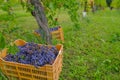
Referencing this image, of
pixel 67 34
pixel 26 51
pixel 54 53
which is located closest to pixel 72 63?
pixel 54 53

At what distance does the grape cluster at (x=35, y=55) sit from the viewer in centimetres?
312

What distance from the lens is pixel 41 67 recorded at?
3010 mm

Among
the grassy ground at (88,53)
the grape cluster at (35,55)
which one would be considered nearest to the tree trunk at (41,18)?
the grassy ground at (88,53)

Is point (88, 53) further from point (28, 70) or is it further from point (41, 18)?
point (28, 70)

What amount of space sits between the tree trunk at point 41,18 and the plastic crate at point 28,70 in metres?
0.96

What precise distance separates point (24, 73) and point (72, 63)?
117 cm

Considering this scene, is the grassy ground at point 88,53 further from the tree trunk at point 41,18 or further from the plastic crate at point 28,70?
the plastic crate at point 28,70

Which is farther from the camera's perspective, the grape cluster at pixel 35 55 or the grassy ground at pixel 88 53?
the grassy ground at pixel 88 53

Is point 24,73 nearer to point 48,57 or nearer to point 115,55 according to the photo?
point 48,57

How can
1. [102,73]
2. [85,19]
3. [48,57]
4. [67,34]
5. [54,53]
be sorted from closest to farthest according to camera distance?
[48,57]
[54,53]
[102,73]
[67,34]
[85,19]

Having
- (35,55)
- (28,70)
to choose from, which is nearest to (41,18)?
(35,55)

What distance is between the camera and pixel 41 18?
4.05 metres

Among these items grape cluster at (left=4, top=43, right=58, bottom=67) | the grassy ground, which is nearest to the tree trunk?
the grassy ground

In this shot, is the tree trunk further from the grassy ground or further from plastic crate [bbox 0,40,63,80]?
plastic crate [bbox 0,40,63,80]
